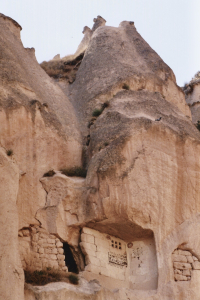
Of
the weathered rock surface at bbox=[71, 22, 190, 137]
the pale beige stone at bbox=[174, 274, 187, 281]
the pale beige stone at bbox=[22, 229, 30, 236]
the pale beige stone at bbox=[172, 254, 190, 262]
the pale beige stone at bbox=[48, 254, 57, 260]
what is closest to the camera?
the pale beige stone at bbox=[48, 254, 57, 260]

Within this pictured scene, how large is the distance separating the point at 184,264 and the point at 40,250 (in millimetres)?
3906

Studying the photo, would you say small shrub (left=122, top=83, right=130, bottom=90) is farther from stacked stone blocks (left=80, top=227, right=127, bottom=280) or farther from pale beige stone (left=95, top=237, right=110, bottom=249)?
pale beige stone (left=95, top=237, right=110, bottom=249)

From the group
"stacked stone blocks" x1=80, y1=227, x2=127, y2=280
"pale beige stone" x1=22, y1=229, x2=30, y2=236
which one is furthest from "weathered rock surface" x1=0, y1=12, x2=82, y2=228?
"stacked stone blocks" x1=80, y1=227, x2=127, y2=280

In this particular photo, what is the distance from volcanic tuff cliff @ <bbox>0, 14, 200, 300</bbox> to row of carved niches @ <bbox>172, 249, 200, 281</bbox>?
0.09 ft

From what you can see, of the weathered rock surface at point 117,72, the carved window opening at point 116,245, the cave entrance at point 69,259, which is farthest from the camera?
the weathered rock surface at point 117,72

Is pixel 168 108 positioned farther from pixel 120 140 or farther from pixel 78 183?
pixel 78 183

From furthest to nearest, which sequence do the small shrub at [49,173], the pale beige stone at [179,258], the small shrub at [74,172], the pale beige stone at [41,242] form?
1. the small shrub at [74,172]
2. the small shrub at [49,173]
3. the pale beige stone at [179,258]
4. the pale beige stone at [41,242]

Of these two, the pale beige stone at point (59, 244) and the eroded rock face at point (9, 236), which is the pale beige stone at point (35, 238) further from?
the eroded rock face at point (9, 236)

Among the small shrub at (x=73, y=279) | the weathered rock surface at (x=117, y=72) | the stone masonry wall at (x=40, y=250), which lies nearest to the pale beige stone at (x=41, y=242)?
the stone masonry wall at (x=40, y=250)

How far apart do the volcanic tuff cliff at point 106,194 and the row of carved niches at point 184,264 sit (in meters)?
0.03

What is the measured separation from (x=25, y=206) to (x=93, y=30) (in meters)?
11.2

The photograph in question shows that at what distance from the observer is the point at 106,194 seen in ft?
54.3

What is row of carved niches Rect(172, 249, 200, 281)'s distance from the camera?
1645 centimetres

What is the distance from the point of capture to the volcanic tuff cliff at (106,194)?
16.1 m
